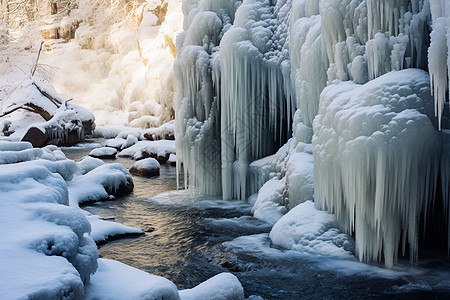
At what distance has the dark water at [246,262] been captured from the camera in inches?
210

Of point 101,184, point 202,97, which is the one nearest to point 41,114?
point 101,184

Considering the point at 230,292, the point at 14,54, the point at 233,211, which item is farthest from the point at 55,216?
the point at 14,54

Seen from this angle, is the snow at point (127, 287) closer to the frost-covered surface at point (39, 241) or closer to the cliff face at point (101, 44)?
the frost-covered surface at point (39, 241)

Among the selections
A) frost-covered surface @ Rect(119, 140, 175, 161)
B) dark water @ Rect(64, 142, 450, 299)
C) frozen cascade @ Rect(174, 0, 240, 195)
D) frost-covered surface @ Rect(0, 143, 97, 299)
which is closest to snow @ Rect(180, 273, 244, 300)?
dark water @ Rect(64, 142, 450, 299)

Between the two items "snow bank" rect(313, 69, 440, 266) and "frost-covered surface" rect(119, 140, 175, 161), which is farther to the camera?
"frost-covered surface" rect(119, 140, 175, 161)

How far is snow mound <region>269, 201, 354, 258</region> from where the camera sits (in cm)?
649

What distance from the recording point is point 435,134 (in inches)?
218

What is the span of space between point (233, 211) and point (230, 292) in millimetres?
5326

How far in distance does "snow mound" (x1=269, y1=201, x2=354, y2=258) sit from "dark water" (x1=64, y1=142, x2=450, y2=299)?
0.16 metres

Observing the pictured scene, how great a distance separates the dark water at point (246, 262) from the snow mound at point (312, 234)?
0.54ft

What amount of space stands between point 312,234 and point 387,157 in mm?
1965

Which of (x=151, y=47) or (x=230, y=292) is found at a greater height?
(x=151, y=47)

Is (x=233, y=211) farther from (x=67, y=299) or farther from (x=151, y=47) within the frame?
(x=151, y=47)

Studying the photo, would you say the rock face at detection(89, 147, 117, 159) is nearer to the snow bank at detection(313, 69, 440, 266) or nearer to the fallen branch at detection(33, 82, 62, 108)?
the fallen branch at detection(33, 82, 62, 108)
